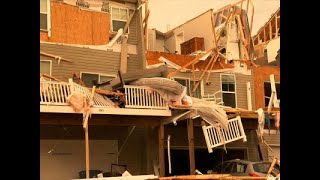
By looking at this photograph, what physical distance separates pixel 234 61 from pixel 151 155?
4928 mm

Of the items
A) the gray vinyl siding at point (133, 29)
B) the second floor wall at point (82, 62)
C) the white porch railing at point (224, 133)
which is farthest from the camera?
the gray vinyl siding at point (133, 29)

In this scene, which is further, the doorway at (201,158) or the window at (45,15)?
the doorway at (201,158)

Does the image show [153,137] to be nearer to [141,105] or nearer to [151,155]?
[151,155]

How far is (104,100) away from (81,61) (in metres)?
2.79

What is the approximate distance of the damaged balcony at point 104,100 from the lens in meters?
11.1

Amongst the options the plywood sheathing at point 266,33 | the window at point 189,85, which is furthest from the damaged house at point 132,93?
the plywood sheathing at point 266,33

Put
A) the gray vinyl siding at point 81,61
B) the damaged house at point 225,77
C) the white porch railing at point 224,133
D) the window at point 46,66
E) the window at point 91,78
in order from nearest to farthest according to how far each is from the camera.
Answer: the white porch railing at point 224,133
the window at point 46,66
the gray vinyl siding at point 81,61
the window at point 91,78
the damaged house at point 225,77

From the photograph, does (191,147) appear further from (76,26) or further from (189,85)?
(76,26)

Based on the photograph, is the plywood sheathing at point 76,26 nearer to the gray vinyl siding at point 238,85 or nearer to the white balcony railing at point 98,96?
the gray vinyl siding at point 238,85

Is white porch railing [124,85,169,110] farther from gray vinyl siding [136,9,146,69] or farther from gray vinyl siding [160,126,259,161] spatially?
gray vinyl siding [160,126,259,161]

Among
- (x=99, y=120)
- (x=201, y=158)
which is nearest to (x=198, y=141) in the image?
(x=201, y=158)

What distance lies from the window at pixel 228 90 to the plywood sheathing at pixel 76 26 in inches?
184

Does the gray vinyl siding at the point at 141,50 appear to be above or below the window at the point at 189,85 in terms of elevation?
above

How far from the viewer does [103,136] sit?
48.0 ft
